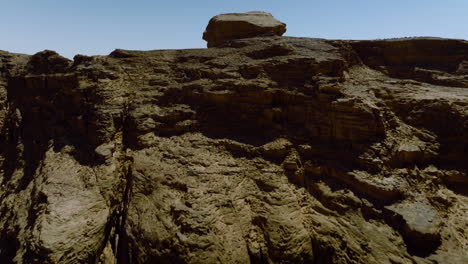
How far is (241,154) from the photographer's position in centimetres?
925

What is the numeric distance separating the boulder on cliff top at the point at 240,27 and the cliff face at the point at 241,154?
84.9 inches

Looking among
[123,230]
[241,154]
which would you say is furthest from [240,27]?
[123,230]

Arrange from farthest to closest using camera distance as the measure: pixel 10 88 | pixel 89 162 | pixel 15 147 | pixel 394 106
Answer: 1. pixel 10 88
2. pixel 15 147
3. pixel 394 106
4. pixel 89 162

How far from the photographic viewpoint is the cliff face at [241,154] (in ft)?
22.5

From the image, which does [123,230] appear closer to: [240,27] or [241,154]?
[241,154]

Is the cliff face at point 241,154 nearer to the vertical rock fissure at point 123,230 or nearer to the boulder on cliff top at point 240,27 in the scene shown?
the vertical rock fissure at point 123,230

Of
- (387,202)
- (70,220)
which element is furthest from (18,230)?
(387,202)

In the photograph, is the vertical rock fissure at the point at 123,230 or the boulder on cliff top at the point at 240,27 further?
the boulder on cliff top at the point at 240,27

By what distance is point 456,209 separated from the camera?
7520 mm

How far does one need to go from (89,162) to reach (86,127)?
1.75 metres

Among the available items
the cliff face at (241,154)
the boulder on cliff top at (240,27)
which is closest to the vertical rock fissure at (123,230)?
the cliff face at (241,154)

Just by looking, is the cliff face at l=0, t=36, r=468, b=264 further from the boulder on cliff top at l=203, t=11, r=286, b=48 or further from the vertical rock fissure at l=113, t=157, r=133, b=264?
the boulder on cliff top at l=203, t=11, r=286, b=48

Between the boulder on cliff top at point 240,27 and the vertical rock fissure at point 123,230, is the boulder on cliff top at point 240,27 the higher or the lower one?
the higher one

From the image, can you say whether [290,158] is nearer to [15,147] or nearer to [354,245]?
[354,245]
